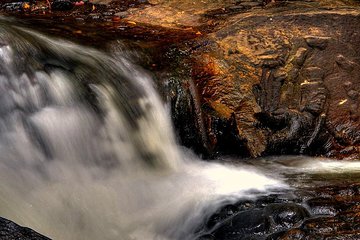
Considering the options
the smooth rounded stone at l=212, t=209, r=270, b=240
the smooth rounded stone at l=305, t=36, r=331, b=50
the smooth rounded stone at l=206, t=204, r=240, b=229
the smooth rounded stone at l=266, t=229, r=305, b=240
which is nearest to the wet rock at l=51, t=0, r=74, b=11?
the smooth rounded stone at l=305, t=36, r=331, b=50

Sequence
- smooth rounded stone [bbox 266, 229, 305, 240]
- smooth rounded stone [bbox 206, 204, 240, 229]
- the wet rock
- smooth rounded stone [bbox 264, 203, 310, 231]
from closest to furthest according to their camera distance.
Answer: smooth rounded stone [bbox 266, 229, 305, 240], smooth rounded stone [bbox 264, 203, 310, 231], smooth rounded stone [bbox 206, 204, 240, 229], the wet rock

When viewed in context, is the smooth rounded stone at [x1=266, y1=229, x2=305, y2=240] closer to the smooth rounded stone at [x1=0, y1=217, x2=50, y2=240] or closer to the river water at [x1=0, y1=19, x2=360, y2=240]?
the river water at [x1=0, y1=19, x2=360, y2=240]

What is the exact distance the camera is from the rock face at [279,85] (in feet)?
18.8

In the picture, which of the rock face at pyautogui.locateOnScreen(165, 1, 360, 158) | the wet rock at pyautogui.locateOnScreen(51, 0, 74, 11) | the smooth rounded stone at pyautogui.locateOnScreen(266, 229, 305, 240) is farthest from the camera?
the wet rock at pyautogui.locateOnScreen(51, 0, 74, 11)

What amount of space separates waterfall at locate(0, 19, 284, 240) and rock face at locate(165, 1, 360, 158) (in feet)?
1.86

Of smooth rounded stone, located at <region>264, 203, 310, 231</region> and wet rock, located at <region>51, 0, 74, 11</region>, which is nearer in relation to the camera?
smooth rounded stone, located at <region>264, 203, 310, 231</region>

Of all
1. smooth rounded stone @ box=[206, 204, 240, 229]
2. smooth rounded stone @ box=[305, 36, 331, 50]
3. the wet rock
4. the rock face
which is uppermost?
smooth rounded stone @ box=[305, 36, 331, 50]

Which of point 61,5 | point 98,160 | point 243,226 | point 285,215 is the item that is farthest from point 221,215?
point 61,5

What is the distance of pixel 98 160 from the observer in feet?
16.5

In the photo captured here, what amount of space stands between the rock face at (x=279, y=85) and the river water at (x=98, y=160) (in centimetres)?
35

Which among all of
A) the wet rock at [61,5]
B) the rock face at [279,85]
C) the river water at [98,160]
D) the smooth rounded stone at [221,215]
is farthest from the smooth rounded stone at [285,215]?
the wet rock at [61,5]

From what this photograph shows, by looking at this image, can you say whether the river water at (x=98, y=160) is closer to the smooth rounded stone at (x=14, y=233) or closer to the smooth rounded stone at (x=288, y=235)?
the smooth rounded stone at (x=288, y=235)

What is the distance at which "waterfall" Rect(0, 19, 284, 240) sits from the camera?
4.33 metres

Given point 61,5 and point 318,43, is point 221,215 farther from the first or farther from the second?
point 61,5
